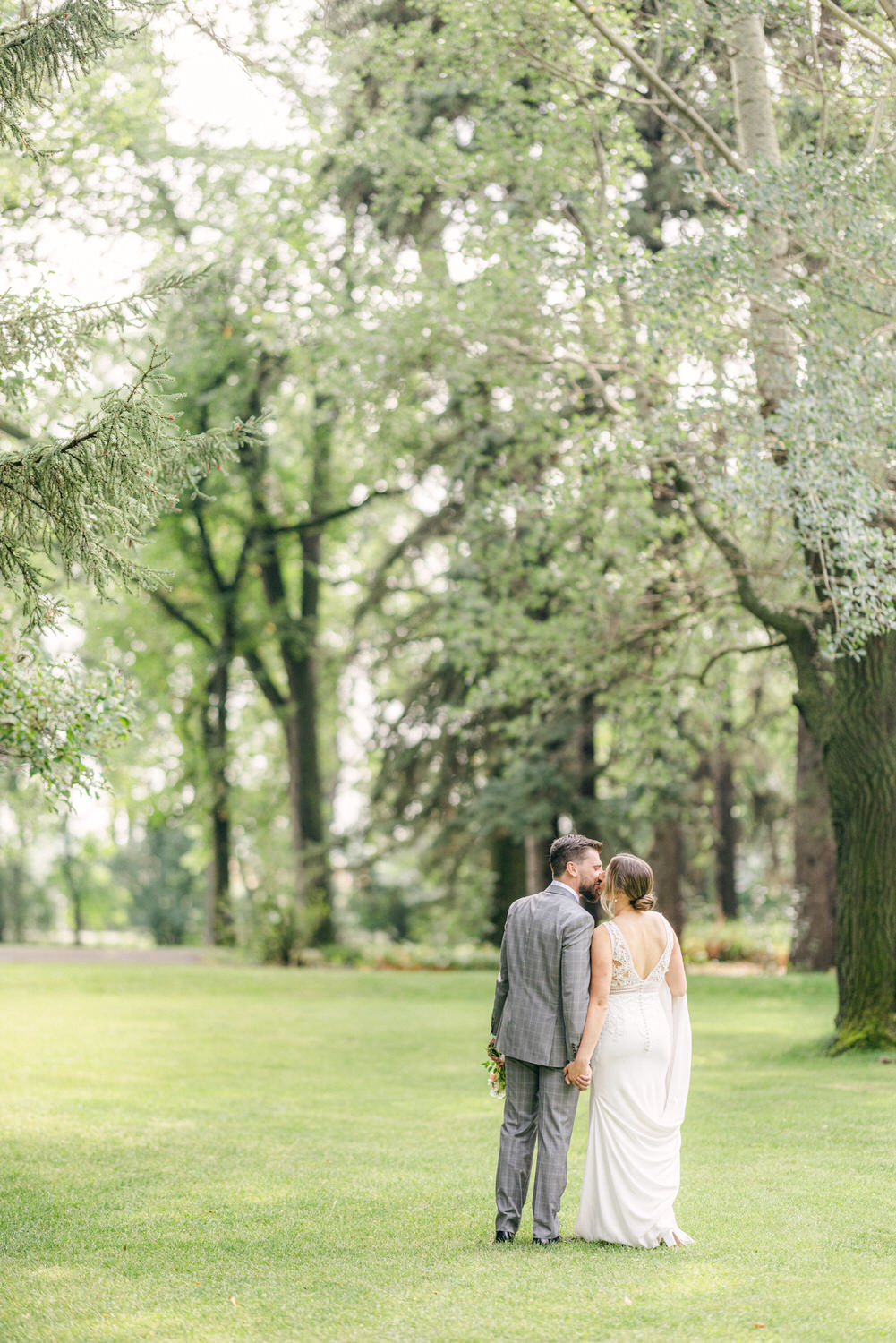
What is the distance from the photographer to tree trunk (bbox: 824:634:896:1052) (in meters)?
11.8

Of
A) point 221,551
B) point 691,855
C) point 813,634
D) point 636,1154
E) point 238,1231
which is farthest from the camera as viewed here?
point 691,855

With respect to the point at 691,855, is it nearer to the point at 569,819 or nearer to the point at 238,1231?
the point at 569,819

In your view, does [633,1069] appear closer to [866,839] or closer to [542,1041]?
[542,1041]

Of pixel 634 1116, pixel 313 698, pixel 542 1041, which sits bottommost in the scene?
pixel 634 1116

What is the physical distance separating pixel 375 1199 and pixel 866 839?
665 cm

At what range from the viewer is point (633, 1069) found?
5871 millimetres

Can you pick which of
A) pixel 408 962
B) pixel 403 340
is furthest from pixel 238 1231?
pixel 408 962

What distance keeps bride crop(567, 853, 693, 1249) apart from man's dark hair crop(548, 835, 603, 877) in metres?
0.15

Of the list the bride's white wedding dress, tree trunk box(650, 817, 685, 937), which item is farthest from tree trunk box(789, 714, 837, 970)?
the bride's white wedding dress

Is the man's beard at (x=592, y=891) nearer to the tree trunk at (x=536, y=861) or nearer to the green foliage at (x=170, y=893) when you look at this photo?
→ the tree trunk at (x=536, y=861)

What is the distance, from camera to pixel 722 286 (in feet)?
38.1

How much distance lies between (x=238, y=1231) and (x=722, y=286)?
29.0ft

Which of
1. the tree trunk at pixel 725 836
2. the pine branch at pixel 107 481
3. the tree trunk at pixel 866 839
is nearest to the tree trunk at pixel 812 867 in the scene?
the tree trunk at pixel 866 839

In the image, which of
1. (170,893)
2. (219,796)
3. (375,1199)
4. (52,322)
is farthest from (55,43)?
(170,893)
